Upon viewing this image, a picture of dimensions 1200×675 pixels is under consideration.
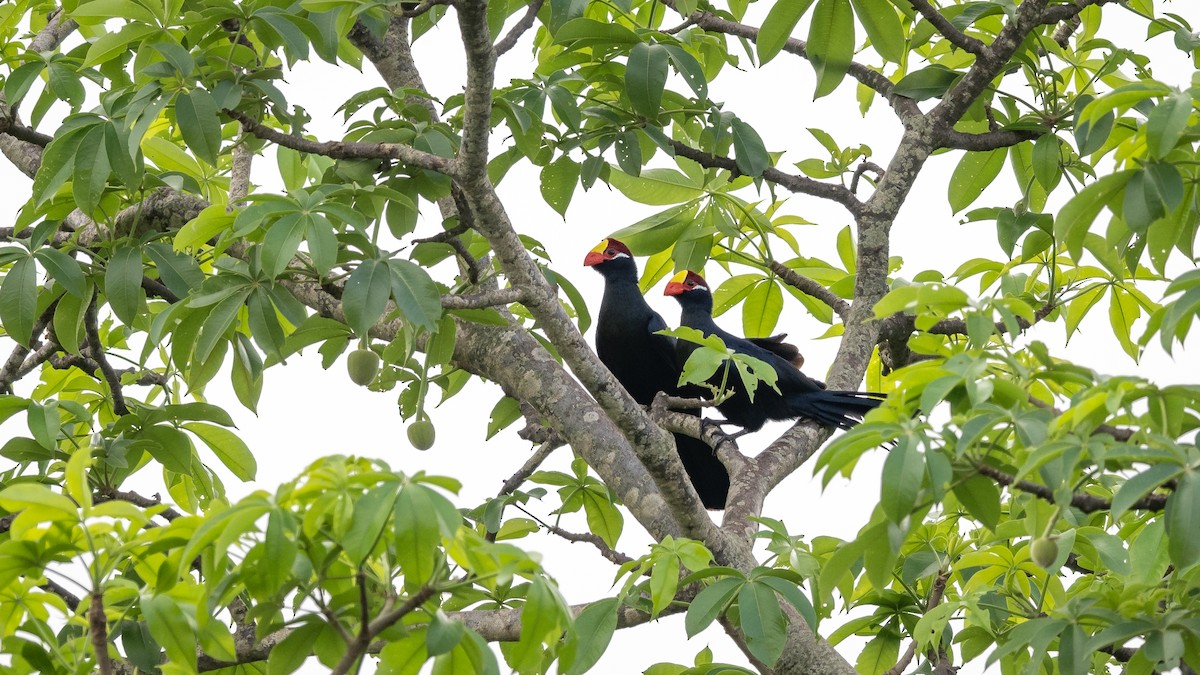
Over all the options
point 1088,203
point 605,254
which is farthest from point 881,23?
point 605,254

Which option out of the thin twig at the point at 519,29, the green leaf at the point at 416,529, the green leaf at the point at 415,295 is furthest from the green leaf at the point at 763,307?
the green leaf at the point at 416,529

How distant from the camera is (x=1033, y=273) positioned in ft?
9.57

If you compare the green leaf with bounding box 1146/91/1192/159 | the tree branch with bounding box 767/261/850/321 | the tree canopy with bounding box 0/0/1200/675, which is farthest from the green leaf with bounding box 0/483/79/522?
the tree branch with bounding box 767/261/850/321

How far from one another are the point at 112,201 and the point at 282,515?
136 cm

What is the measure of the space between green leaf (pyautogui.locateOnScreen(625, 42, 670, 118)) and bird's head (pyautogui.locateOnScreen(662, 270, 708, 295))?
2.19 m

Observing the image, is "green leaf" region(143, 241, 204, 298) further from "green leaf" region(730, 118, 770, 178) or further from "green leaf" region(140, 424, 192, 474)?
"green leaf" region(730, 118, 770, 178)

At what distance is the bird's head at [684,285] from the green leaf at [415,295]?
2565 millimetres

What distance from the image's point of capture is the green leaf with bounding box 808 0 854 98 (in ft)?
7.59

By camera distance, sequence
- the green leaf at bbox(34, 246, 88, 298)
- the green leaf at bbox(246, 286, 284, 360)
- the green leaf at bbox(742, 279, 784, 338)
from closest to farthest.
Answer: the green leaf at bbox(246, 286, 284, 360)
the green leaf at bbox(34, 246, 88, 298)
the green leaf at bbox(742, 279, 784, 338)

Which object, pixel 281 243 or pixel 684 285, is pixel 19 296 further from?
pixel 684 285

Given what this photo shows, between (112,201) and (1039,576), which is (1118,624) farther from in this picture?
(112,201)

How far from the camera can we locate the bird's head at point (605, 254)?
4.58 metres

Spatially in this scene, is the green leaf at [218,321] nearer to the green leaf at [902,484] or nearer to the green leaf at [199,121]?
the green leaf at [199,121]

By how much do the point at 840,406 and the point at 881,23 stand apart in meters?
1.07
